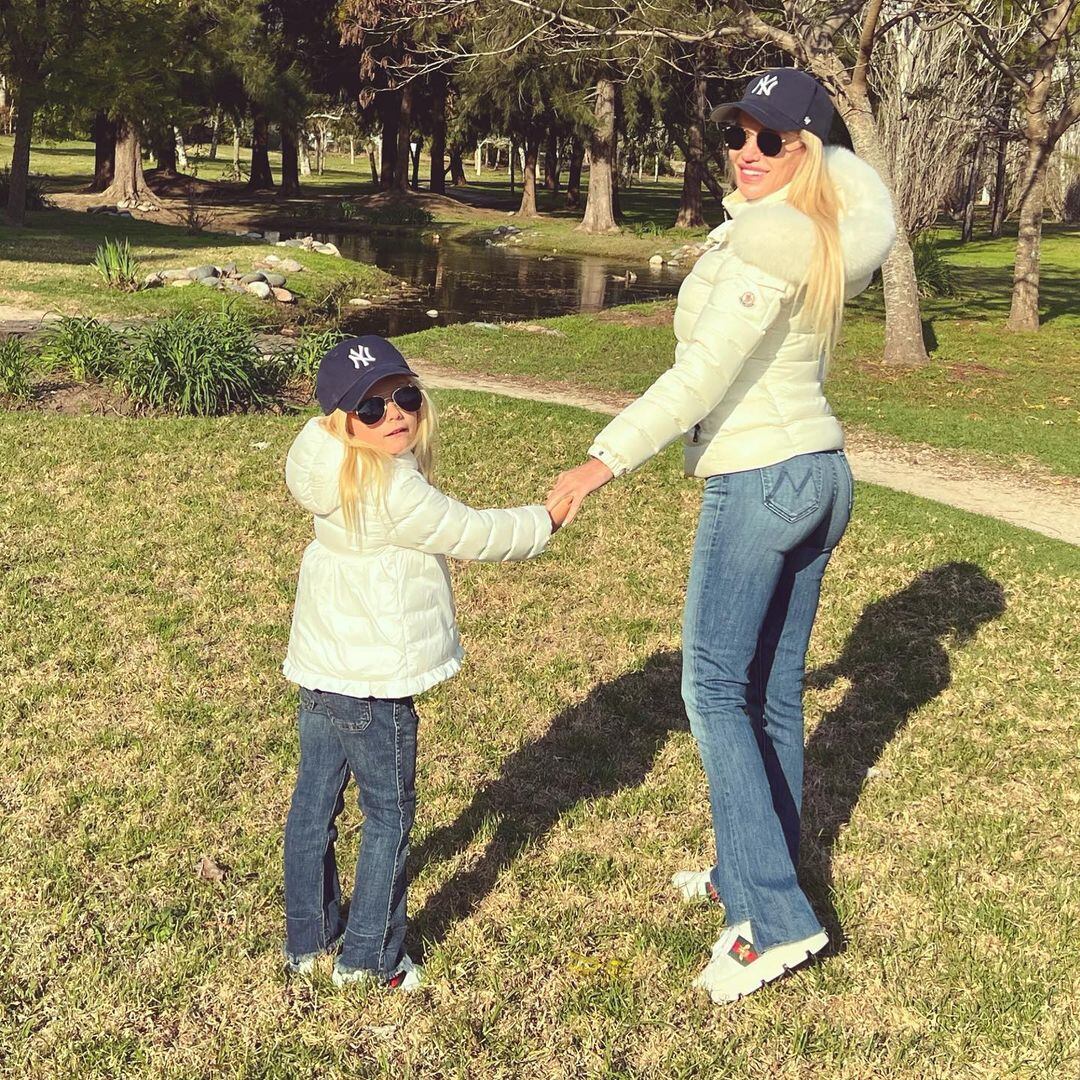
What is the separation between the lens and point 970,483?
8.86 meters

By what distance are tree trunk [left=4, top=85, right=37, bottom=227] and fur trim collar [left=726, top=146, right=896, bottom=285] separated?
24.0 m

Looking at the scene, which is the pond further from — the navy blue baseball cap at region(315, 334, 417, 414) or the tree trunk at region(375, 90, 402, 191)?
the navy blue baseball cap at region(315, 334, 417, 414)

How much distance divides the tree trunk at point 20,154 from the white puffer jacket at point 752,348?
2398 centimetres

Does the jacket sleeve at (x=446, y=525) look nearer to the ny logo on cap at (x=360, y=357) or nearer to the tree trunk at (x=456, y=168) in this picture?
the ny logo on cap at (x=360, y=357)

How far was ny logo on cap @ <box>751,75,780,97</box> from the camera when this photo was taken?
9.02 feet

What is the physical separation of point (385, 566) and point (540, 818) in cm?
159

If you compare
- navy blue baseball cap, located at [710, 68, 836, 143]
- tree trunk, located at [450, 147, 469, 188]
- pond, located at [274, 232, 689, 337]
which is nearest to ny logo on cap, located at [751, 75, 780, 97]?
navy blue baseball cap, located at [710, 68, 836, 143]

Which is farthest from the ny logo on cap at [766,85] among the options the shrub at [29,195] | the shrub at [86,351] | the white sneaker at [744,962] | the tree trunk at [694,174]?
the tree trunk at [694,174]

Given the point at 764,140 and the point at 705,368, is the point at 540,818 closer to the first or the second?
the point at 705,368

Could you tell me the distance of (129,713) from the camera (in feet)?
15.2

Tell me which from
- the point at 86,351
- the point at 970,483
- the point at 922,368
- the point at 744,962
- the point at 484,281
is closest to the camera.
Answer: the point at 744,962

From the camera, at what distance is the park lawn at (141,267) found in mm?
15852

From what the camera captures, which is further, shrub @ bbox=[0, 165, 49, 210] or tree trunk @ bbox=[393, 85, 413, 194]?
tree trunk @ bbox=[393, 85, 413, 194]

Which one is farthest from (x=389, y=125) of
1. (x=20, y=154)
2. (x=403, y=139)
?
(x=20, y=154)
